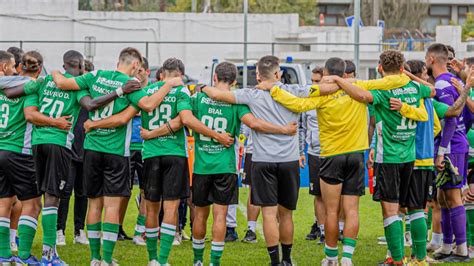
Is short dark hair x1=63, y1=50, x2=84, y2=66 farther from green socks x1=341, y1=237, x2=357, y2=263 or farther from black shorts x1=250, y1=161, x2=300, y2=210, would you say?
green socks x1=341, y1=237, x2=357, y2=263

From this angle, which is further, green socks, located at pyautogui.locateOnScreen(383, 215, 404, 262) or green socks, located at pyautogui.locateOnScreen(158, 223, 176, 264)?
green socks, located at pyautogui.locateOnScreen(383, 215, 404, 262)

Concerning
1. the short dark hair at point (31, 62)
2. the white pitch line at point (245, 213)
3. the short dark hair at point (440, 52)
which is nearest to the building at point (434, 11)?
the white pitch line at point (245, 213)

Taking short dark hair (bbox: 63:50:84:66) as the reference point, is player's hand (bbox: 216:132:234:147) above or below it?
below

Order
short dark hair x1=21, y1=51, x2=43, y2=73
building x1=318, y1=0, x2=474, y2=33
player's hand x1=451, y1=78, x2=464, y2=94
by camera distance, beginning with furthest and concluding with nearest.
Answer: building x1=318, y1=0, x2=474, y2=33 < player's hand x1=451, y1=78, x2=464, y2=94 < short dark hair x1=21, y1=51, x2=43, y2=73

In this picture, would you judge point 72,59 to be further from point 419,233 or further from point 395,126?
point 419,233

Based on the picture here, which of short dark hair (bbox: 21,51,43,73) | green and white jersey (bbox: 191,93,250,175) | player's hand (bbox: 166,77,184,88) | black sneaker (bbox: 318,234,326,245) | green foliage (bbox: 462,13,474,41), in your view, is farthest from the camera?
green foliage (bbox: 462,13,474,41)

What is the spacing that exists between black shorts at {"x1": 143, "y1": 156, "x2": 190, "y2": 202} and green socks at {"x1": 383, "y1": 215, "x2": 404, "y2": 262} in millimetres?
2210

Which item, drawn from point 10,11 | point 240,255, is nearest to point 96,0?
point 10,11

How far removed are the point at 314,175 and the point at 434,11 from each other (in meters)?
53.2

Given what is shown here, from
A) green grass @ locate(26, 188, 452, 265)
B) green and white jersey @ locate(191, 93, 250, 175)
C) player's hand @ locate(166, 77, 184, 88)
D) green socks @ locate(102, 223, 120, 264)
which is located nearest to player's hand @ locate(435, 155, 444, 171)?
green grass @ locate(26, 188, 452, 265)

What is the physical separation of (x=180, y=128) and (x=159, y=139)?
26 cm

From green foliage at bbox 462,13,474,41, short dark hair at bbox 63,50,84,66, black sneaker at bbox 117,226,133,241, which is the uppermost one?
green foliage at bbox 462,13,474,41

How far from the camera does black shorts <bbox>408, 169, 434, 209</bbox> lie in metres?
9.79

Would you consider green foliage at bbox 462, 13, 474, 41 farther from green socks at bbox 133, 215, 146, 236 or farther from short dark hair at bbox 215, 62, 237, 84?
short dark hair at bbox 215, 62, 237, 84
